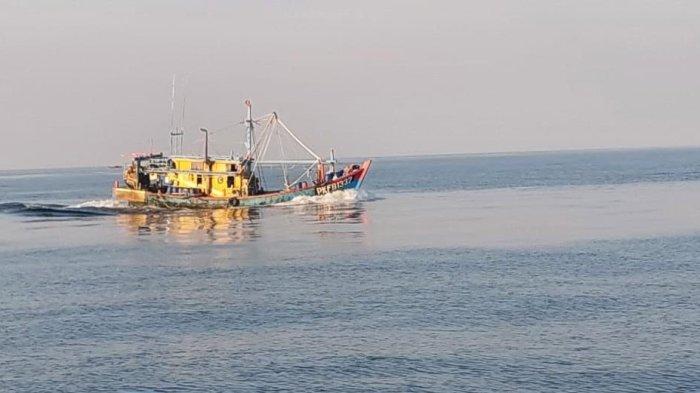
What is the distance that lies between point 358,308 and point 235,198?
234ft

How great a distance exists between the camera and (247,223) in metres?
101

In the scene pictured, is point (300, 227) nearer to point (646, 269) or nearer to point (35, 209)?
point (646, 269)

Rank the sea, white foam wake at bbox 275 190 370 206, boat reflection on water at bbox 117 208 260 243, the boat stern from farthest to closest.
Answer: white foam wake at bbox 275 190 370 206, the boat stern, boat reflection on water at bbox 117 208 260 243, the sea

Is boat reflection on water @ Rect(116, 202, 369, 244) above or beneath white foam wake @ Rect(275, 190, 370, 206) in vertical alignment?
beneath

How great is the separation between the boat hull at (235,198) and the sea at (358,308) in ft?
75.0

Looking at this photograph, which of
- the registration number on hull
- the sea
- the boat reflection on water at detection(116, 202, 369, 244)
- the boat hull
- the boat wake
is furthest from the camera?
the registration number on hull

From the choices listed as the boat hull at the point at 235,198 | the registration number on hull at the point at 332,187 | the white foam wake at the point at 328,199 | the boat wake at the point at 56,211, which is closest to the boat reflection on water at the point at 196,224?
the boat hull at the point at 235,198

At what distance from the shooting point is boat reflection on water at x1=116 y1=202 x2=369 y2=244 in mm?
85938

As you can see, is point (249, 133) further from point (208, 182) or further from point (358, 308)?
point (358, 308)

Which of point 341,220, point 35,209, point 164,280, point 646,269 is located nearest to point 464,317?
point 646,269

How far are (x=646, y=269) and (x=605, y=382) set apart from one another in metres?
26.2

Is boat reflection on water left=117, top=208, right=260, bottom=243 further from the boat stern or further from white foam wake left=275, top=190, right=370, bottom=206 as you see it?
white foam wake left=275, top=190, right=370, bottom=206

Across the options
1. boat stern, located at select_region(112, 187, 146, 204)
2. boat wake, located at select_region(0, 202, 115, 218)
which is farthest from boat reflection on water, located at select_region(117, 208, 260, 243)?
boat wake, located at select_region(0, 202, 115, 218)

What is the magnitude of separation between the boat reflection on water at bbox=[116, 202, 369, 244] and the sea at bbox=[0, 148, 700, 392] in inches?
33.1
